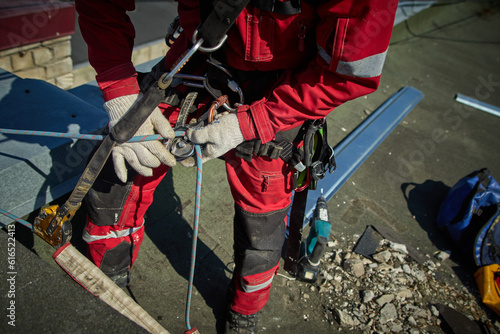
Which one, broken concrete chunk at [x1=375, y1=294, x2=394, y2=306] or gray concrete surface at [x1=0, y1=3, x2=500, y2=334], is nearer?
gray concrete surface at [x1=0, y1=3, x2=500, y2=334]

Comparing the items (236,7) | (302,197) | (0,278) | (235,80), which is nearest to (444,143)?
(302,197)

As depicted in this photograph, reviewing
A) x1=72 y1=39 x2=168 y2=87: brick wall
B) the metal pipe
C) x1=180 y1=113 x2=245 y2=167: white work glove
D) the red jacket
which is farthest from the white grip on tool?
the metal pipe

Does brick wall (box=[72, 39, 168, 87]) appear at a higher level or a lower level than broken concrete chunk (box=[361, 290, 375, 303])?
higher

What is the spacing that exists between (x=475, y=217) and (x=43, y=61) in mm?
4267

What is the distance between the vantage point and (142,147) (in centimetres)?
154

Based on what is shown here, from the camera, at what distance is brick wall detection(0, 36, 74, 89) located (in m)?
3.08

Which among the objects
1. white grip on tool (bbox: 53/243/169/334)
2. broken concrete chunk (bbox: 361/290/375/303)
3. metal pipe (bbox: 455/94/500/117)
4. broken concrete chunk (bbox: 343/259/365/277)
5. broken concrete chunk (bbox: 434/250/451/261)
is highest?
white grip on tool (bbox: 53/243/169/334)

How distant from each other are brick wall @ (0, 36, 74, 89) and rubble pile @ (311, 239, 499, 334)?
10.7 ft

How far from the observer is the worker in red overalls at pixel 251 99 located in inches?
49.9

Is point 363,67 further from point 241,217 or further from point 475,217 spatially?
point 475,217

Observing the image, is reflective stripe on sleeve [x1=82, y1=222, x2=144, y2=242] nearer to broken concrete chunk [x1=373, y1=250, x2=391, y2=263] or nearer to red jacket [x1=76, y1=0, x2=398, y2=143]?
red jacket [x1=76, y1=0, x2=398, y2=143]

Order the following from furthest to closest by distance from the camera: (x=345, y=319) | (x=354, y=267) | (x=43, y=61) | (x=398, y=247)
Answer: (x=43, y=61), (x=398, y=247), (x=354, y=267), (x=345, y=319)

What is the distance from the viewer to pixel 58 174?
2.20 m

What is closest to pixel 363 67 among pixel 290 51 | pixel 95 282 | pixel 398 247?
pixel 290 51
